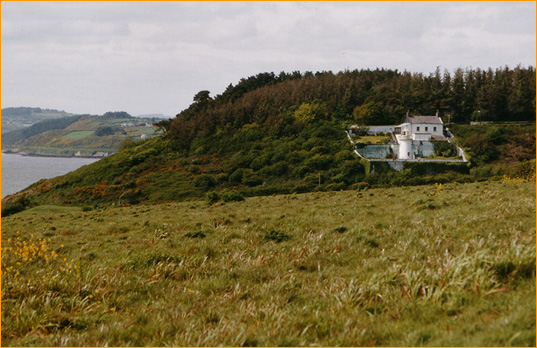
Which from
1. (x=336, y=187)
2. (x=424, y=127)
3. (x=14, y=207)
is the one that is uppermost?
(x=424, y=127)

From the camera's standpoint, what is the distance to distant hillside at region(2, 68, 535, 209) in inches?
2547

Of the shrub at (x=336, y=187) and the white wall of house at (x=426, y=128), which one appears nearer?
the shrub at (x=336, y=187)

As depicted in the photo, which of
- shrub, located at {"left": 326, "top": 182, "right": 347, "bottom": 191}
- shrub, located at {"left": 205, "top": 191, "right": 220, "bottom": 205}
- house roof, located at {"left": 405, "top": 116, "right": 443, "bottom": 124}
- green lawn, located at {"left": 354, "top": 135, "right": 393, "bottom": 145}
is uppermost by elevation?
house roof, located at {"left": 405, "top": 116, "right": 443, "bottom": 124}

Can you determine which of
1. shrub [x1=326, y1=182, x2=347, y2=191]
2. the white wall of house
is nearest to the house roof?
the white wall of house

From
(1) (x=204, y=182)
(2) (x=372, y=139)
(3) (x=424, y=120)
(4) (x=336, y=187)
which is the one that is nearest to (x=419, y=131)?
(3) (x=424, y=120)

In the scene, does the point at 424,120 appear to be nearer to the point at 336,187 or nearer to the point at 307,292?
the point at 336,187

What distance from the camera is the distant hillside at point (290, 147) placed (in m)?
64.7

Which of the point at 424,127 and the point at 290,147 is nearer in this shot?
the point at 424,127

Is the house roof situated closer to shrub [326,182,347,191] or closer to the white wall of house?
the white wall of house

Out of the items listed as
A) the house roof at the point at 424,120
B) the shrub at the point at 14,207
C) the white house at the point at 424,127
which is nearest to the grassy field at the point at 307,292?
the shrub at the point at 14,207

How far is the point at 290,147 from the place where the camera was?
81.9 meters

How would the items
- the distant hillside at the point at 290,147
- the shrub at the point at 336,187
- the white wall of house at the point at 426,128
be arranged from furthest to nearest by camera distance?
the white wall of house at the point at 426,128 < the distant hillside at the point at 290,147 < the shrub at the point at 336,187

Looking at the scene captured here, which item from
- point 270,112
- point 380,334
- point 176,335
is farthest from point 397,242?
point 270,112

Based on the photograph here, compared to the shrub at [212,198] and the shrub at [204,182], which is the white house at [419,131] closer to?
the shrub at [204,182]
